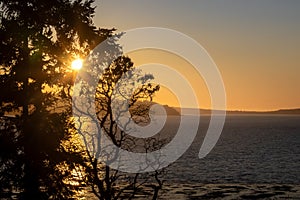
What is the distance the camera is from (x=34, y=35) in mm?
19953

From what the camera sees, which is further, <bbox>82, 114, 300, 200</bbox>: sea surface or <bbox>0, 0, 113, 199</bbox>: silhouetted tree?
<bbox>82, 114, 300, 200</bbox>: sea surface

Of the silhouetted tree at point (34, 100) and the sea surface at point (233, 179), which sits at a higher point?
the silhouetted tree at point (34, 100)

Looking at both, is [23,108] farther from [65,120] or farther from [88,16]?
[88,16]

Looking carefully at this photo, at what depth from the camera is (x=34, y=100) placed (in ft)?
65.7

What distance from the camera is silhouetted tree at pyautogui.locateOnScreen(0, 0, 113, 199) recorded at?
1902 cm

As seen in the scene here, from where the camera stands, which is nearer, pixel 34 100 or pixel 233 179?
pixel 34 100

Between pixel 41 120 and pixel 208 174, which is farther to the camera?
pixel 208 174

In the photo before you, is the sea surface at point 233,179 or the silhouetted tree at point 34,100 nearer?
the silhouetted tree at point 34,100

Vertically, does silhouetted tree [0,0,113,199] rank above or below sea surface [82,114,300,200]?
above

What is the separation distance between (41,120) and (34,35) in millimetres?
3862

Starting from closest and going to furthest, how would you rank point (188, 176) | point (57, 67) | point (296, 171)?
point (57, 67) → point (188, 176) → point (296, 171)

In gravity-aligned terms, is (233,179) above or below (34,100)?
below

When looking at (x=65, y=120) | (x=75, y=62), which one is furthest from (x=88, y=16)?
(x=65, y=120)

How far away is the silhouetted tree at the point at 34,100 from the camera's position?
19.0 metres
